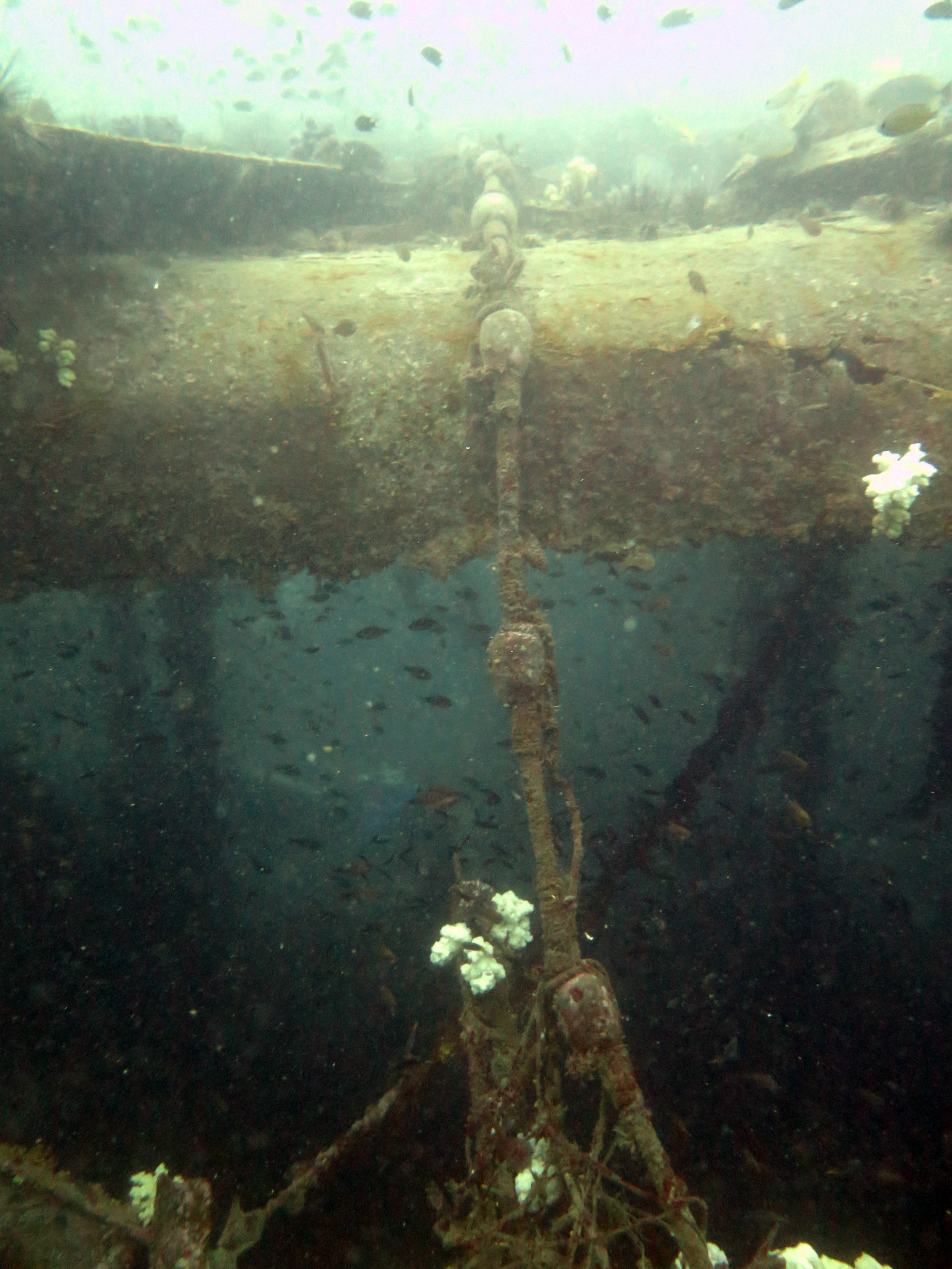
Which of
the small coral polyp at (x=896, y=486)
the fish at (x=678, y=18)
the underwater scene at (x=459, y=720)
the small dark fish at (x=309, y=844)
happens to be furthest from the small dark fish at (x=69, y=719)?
the fish at (x=678, y=18)

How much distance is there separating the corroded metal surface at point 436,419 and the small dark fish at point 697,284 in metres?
0.07

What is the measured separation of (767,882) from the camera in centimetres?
543

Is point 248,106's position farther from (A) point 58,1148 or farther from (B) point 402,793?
(A) point 58,1148

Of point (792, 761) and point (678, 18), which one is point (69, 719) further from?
point (678, 18)

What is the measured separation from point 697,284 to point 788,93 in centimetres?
1123

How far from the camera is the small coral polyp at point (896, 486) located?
13.2 feet

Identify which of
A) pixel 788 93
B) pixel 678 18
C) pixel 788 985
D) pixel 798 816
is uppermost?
pixel 678 18

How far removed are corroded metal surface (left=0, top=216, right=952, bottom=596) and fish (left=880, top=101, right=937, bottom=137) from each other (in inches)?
83.9

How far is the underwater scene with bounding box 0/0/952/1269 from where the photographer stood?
401 centimetres

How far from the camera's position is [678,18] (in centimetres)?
1209

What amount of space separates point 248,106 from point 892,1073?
21987mm

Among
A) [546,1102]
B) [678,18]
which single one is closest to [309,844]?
[546,1102]

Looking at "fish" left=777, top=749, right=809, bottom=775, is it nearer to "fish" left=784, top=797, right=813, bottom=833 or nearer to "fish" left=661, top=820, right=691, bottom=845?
"fish" left=784, top=797, right=813, bottom=833

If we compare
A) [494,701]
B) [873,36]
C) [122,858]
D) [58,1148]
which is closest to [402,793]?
[494,701]
